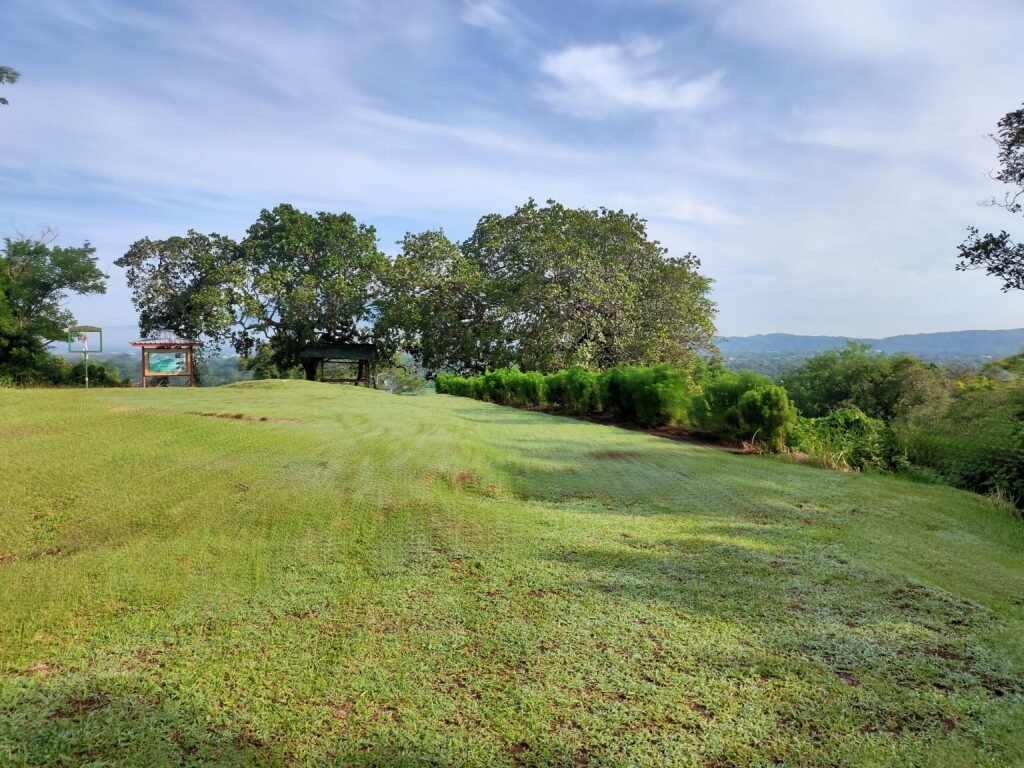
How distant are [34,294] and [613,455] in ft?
93.9

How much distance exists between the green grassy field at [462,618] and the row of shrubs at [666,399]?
3.36m

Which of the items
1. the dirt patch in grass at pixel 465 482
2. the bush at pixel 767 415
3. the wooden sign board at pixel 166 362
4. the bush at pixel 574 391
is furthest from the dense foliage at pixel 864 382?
the wooden sign board at pixel 166 362

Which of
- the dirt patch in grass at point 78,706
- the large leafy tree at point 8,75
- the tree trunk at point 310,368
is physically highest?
the large leafy tree at point 8,75

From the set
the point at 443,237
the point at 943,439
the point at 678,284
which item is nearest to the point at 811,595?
→ the point at 943,439

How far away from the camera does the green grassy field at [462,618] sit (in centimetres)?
183

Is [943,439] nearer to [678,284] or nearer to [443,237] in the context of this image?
[678,284]

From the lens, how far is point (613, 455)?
6789 millimetres

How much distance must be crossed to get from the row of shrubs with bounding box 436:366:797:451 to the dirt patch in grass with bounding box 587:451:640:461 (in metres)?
2.31

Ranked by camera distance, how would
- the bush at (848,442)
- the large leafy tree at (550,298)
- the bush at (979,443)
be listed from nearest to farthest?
1. the bush at (979,443)
2. the bush at (848,442)
3. the large leafy tree at (550,298)

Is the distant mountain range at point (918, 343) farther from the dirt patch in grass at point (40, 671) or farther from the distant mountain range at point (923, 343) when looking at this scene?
the dirt patch in grass at point (40, 671)

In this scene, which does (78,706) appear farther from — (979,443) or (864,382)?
(864,382)

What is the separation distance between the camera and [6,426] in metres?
4.61

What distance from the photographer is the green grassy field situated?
6.00 ft

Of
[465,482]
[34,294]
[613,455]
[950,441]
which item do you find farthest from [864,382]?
[34,294]
